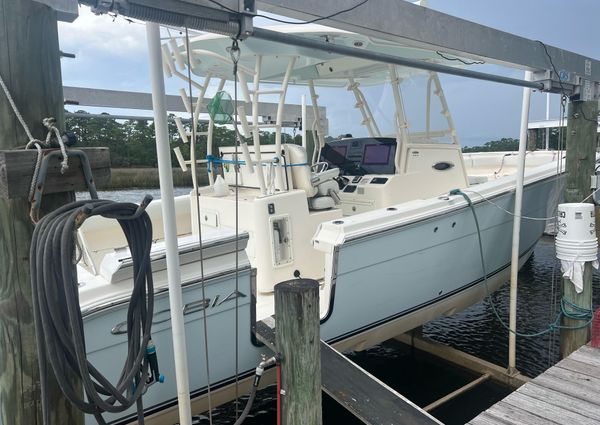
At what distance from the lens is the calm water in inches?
170

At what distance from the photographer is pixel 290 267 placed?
4.44 metres

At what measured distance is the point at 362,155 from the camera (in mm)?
5879

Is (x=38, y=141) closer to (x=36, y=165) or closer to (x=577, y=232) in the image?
(x=36, y=165)

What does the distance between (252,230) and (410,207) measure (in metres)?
1.46

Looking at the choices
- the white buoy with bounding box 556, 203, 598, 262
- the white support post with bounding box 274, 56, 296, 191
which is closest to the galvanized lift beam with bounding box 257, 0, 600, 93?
the white buoy with bounding box 556, 203, 598, 262

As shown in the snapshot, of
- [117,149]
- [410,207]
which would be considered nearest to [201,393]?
[410,207]

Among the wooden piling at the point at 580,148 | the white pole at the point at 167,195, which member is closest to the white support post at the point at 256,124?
the white pole at the point at 167,195

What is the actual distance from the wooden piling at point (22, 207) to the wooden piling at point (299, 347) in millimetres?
910

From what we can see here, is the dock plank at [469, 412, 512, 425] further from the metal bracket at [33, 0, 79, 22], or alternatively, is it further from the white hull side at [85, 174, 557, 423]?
the metal bracket at [33, 0, 79, 22]

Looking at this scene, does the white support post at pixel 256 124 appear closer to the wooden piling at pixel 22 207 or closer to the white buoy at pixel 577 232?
the wooden piling at pixel 22 207

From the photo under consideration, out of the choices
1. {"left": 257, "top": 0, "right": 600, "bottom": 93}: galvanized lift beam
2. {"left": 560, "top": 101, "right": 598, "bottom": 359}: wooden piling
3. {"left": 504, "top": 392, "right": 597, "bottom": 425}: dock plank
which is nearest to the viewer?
{"left": 257, "top": 0, "right": 600, "bottom": 93}: galvanized lift beam

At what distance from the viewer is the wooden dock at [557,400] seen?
3.02 metres

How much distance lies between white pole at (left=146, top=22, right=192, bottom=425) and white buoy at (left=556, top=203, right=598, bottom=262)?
11.5 feet

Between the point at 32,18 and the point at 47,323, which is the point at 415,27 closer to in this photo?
the point at 32,18
